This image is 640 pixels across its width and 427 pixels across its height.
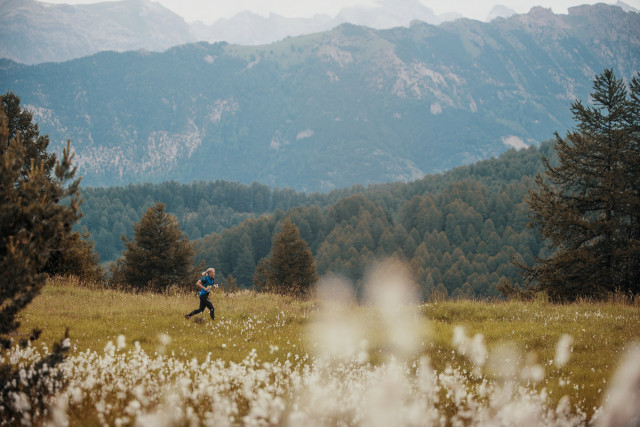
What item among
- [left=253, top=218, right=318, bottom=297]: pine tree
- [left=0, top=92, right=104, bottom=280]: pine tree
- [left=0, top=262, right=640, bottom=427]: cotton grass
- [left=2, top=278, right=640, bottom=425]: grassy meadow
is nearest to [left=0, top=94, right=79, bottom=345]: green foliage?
[left=0, top=262, right=640, bottom=427]: cotton grass

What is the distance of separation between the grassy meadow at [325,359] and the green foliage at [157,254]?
1874cm

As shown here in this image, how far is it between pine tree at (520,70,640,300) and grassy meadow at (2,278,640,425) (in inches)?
228

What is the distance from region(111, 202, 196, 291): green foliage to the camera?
37656 mm

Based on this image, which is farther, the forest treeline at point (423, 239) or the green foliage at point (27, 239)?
the forest treeline at point (423, 239)

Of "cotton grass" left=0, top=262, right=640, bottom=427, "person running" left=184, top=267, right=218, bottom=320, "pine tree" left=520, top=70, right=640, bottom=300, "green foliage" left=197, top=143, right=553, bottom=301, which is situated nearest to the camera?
"cotton grass" left=0, top=262, right=640, bottom=427

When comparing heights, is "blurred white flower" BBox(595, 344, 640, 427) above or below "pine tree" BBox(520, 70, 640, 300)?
below

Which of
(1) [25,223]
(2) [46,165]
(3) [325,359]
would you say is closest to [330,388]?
(3) [325,359]

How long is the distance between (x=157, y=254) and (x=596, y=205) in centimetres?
3272

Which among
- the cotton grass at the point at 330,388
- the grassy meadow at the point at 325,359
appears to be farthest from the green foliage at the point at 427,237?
the cotton grass at the point at 330,388

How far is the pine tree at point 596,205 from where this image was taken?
68.2ft

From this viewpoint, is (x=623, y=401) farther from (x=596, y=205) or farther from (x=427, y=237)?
(x=427, y=237)

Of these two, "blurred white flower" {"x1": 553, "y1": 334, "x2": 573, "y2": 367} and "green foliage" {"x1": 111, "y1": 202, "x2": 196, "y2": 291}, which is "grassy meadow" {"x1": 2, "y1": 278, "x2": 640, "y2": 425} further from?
"green foliage" {"x1": 111, "y1": 202, "x2": 196, "y2": 291}

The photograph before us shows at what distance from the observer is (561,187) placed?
23328 mm

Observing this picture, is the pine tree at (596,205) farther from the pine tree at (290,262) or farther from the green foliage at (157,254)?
the pine tree at (290,262)
